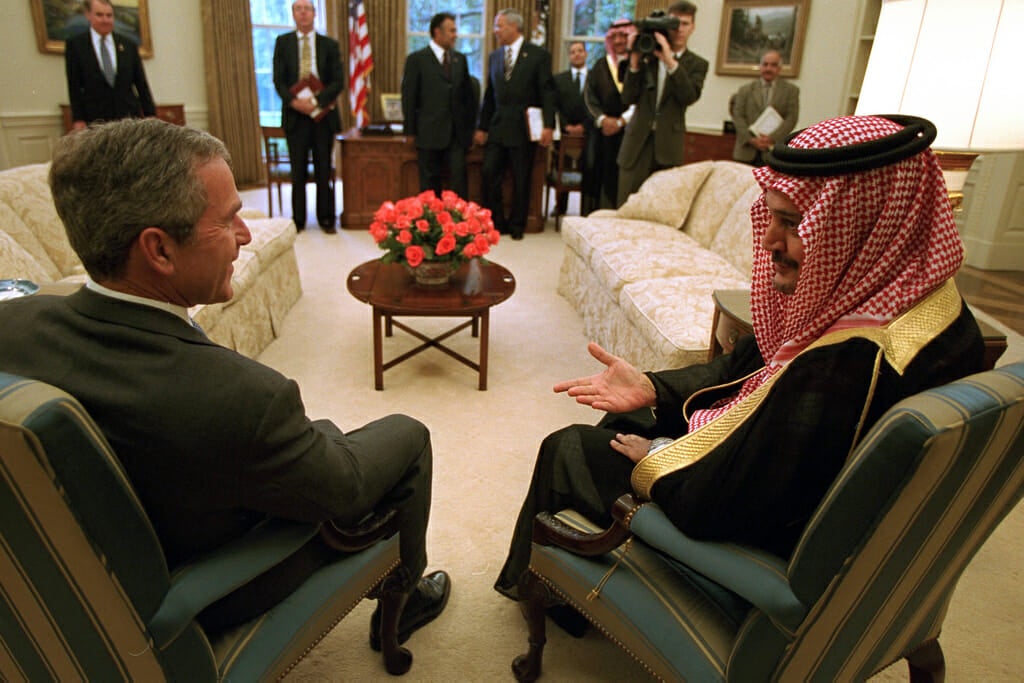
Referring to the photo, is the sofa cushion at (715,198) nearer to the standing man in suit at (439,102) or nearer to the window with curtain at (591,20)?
the standing man in suit at (439,102)

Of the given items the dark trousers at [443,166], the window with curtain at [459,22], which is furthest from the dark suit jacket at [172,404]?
the window with curtain at [459,22]

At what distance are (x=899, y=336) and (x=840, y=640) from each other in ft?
1.62

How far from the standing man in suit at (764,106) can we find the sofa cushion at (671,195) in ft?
4.27

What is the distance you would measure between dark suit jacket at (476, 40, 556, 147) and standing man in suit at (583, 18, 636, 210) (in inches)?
17.9

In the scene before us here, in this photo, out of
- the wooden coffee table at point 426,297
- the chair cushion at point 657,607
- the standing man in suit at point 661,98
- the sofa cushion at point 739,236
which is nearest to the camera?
the chair cushion at point 657,607

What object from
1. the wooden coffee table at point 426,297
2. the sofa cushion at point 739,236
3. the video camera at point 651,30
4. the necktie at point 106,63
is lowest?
the wooden coffee table at point 426,297

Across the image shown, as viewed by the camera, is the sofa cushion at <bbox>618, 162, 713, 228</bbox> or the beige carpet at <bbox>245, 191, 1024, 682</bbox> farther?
the sofa cushion at <bbox>618, 162, 713, 228</bbox>

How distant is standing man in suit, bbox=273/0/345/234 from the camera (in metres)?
5.55

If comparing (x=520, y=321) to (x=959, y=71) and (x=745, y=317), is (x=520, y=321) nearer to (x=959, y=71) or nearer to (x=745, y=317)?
(x=745, y=317)

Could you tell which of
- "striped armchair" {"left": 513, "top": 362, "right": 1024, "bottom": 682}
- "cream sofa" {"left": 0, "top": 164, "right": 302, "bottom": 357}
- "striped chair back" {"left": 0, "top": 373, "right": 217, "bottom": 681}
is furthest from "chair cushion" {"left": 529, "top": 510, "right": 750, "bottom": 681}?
"cream sofa" {"left": 0, "top": 164, "right": 302, "bottom": 357}

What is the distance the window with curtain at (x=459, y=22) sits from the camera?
28.1 ft

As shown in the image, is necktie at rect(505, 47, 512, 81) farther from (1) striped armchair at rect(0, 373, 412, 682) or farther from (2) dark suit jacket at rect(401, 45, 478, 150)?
(1) striped armchair at rect(0, 373, 412, 682)

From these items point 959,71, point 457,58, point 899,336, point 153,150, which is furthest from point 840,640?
point 457,58

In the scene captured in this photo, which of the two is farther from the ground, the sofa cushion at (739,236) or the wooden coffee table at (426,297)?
the sofa cushion at (739,236)
